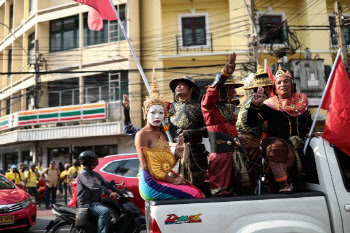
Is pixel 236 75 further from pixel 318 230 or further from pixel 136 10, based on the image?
pixel 318 230

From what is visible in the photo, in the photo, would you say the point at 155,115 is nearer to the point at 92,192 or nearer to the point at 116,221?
the point at 92,192

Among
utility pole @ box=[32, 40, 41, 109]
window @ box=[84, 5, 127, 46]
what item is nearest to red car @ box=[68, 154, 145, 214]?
window @ box=[84, 5, 127, 46]

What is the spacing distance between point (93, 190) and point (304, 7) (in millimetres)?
16859

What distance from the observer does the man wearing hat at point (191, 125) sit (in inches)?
163

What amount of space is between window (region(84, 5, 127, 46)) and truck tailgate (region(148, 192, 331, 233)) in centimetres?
1623

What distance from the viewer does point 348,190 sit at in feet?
10.3

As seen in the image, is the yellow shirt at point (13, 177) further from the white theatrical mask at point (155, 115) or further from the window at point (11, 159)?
the white theatrical mask at point (155, 115)

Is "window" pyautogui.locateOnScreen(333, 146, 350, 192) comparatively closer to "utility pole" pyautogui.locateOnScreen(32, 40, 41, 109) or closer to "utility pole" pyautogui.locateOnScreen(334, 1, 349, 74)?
"utility pole" pyautogui.locateOnScreen(334, 1, 349, 74)

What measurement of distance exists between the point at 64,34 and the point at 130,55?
206 inches

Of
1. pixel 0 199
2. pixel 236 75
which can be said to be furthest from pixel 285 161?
pixel 236 75

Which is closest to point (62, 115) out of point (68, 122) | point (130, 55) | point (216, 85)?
point (68, 122)

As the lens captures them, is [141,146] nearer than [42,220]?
Yes

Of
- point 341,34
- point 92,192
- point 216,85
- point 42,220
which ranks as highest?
point 341,34

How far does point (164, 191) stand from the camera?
3.19 m
